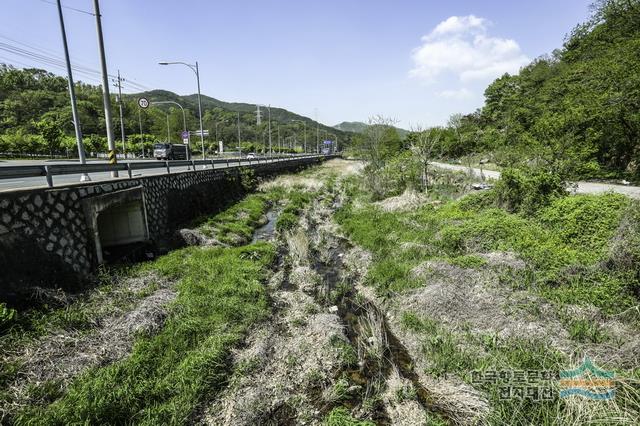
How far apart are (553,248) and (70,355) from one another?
12249mm

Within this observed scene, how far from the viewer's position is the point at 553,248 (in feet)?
29.5

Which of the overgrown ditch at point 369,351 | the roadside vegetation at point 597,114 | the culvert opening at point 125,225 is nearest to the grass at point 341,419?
the overgrown ditch at point 369,351

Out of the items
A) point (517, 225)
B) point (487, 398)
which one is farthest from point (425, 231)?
point (487, 398)

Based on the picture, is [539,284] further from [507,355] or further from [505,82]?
[505,82]

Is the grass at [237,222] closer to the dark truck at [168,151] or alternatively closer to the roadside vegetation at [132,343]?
the roadside vegetation at [132,343]

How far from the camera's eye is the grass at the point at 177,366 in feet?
15.1

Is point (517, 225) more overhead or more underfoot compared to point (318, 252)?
more overhead

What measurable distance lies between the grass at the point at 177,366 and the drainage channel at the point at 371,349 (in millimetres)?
2289

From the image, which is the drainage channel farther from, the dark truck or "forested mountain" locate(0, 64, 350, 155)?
"forested mountain" locate(0, 64, 350, 155)

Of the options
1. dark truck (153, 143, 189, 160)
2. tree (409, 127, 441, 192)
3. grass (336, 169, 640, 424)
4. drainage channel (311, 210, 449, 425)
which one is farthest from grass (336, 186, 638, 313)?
dark truck (153, 143, 189, 160)

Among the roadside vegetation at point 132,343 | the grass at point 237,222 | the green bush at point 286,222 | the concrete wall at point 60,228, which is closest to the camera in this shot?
the roadside vegetation at point 132,343

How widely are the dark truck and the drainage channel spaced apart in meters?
32.9

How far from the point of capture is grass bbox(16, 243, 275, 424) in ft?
15.1

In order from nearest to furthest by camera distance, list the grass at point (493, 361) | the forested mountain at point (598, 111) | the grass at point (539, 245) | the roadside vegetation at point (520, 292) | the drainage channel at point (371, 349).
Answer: the grass at point (493, 361) → the roadside vegetation at point (520, 292) → the drainage channel at point (371, 349) → the grass at point (539, 245) → the forested mountain at point (598, 111)
